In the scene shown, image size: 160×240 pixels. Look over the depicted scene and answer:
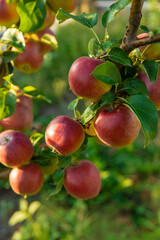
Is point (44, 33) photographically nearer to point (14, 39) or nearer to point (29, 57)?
point (29, 57)

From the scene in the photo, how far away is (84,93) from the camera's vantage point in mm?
456

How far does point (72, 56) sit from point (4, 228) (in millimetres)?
2379

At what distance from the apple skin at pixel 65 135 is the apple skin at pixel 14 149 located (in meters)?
0.13

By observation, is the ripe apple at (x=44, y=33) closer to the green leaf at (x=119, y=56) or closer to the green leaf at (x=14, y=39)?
the green leaf at (x=14, y=39)

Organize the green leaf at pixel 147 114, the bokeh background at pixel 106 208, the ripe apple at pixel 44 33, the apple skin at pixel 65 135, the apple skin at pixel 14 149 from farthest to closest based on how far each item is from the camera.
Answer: the bokeh background at pixel 106 208 < the ripe apple at pixel 44 33 < the apple skin at pixel 14 149 < the apple skin at pixel 65 135 < the green leaf at pixel 147 114

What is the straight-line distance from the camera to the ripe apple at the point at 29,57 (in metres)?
0.73

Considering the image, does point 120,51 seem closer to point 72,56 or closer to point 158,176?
point 158,176

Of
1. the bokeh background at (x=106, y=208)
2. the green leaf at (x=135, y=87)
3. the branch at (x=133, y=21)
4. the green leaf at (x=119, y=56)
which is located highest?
the branch at (x=133, y=21)

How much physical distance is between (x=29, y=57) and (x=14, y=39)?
0.51ft

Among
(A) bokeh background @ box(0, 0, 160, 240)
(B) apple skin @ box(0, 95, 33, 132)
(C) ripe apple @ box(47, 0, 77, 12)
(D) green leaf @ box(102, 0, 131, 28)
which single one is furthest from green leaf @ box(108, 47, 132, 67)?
(A) bokeh background @ box(0, 0, 160, 240)

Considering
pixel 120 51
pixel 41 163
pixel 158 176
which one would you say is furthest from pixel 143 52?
pixel 158 176

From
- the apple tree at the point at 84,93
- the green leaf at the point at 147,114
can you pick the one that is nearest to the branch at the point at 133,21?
the apple tree at the point at 84,93

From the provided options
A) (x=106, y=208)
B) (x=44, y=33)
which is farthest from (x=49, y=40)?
(x=106, y=208)

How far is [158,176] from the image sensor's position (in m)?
→ 2.34
